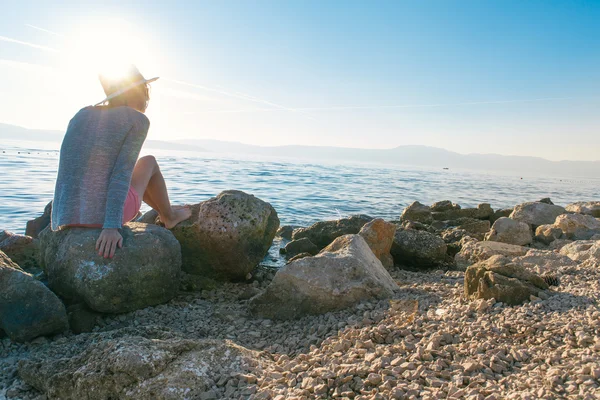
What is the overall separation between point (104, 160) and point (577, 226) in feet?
28.5

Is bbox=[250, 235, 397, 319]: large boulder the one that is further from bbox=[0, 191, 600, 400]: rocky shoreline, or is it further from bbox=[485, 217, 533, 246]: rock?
bbox=[485, 217, 533, 246]: rock

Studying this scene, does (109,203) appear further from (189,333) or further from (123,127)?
(189,333)

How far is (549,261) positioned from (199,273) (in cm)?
443

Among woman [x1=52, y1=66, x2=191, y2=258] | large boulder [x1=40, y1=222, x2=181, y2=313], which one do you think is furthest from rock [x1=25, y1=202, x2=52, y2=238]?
woman [x1=52, y1=66, x2=191, y2=258]

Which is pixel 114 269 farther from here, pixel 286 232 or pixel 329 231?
pixel 286 232

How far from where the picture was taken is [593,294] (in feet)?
12.5

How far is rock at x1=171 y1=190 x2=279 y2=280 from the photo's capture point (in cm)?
553

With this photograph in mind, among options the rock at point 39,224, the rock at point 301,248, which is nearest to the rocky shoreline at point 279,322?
the rock at point 301,248

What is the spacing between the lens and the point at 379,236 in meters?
6.53

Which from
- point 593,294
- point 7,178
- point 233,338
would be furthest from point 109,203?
point 7,178

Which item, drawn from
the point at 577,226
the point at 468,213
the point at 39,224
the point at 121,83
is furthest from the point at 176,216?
the point at 468,213

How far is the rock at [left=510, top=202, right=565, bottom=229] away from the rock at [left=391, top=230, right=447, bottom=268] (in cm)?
446

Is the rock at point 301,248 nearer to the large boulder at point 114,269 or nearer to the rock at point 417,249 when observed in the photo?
the rock at point 417,249

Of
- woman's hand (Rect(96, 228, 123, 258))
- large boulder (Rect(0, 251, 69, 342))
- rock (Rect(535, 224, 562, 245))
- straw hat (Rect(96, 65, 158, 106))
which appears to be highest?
straw hat (Rect(96, 65, 158, 106))
